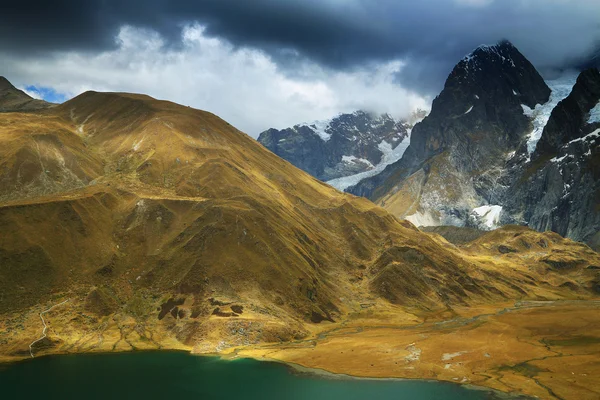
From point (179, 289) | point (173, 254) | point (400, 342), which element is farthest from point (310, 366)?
point (173, 254)

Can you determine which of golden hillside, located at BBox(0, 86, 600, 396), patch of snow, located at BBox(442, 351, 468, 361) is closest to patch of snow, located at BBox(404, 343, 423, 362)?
patch of snow, located at BBox(442, 351, 468, 361)

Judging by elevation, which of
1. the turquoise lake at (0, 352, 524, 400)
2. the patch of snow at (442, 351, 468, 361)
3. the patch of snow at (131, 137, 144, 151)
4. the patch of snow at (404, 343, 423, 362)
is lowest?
the turquoise lake at (0, 352, 524, 400)

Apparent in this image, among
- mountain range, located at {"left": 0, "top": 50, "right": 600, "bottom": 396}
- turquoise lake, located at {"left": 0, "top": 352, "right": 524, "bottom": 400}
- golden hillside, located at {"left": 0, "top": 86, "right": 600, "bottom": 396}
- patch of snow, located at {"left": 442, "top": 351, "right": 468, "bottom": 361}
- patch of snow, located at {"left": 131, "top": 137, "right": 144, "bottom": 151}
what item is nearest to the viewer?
turquoise lake, located at {"left": 0, "top": 352, "right": 524, "bottom": 400}

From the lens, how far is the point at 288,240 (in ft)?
505

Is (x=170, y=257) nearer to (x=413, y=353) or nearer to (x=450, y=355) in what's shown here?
(x=413, y=353)

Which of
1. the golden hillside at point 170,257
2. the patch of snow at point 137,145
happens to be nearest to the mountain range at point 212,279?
the golden hillside at point 170,257

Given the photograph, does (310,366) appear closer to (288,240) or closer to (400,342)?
(400,342)

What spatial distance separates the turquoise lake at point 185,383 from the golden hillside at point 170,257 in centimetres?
1100

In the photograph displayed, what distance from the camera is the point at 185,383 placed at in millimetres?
80688

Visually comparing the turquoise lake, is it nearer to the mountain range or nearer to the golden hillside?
the mountain range

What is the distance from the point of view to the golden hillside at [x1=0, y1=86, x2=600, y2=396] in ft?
360

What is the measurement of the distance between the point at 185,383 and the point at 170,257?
56112 millimetres

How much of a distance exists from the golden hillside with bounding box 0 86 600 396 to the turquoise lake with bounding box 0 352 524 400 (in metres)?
11.0

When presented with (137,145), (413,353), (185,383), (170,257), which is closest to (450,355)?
(413,353)
